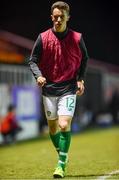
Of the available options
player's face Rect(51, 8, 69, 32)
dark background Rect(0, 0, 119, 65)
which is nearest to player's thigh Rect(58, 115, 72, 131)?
player's face Rect(51, 8, 69, 32)

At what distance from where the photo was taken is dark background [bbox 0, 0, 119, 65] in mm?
9008

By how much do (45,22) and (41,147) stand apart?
4.07 meters

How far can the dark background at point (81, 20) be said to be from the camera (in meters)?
9.01

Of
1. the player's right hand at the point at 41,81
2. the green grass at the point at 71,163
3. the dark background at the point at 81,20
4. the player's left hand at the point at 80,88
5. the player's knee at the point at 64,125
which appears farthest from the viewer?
the dark background at the point at 81,20

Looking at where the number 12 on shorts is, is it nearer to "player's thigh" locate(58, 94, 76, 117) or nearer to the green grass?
"player's thigh" locate(58, 94, 76, 117)

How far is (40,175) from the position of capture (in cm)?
695

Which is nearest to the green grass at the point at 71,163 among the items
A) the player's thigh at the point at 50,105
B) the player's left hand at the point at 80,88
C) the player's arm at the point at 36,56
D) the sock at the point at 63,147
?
the sock at the point at 63,147

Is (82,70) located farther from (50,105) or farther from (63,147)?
(63,147)

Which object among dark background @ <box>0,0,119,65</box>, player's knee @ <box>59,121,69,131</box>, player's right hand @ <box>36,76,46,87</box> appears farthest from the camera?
dark background @ <box>0,0,119,65</box>

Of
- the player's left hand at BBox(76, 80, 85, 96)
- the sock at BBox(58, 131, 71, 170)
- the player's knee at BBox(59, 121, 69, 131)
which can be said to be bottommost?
the sock at BBox(58, 131, 71, 170)

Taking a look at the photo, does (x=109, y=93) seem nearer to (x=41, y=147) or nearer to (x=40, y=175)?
(x=41, y=147)

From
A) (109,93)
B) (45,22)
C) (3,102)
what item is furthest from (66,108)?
(109,93)

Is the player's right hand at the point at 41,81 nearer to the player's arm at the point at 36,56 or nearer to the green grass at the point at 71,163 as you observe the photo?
the player's arm at the point at 36,56

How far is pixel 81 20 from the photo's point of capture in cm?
896
